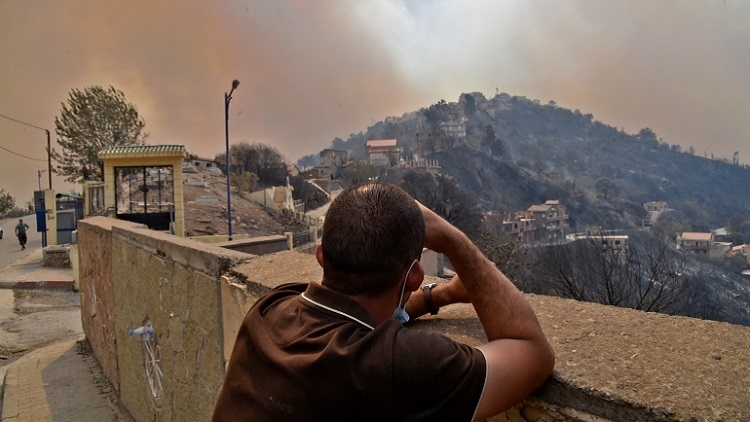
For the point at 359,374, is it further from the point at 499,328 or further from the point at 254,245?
the point at 254,245

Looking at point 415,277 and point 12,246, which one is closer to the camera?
point 415,277

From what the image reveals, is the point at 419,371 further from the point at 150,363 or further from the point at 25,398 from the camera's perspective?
the point at 25,398

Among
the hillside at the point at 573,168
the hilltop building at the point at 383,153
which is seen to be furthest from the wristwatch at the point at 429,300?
the hillside at the point at 573,168

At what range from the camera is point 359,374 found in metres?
0.98

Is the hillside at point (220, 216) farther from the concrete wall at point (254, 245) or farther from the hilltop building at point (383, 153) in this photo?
the hilltop building at point (383, 153)

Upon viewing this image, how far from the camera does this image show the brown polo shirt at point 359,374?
97 centimetres

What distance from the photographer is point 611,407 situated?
1078mm

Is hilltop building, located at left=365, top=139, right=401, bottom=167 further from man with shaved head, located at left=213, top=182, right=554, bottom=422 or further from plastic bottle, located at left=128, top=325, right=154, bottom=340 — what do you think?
man with shaved head, located at left=213, top=182, right=554, bottom=422

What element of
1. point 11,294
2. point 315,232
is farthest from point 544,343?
point 315,232

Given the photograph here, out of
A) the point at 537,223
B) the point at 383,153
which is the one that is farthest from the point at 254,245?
the point at 383,153

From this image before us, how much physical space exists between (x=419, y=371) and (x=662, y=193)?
15567cm

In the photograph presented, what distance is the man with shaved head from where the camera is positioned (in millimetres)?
978

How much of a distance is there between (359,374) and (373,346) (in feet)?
0.19

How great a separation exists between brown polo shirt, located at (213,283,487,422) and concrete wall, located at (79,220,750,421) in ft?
1.01
